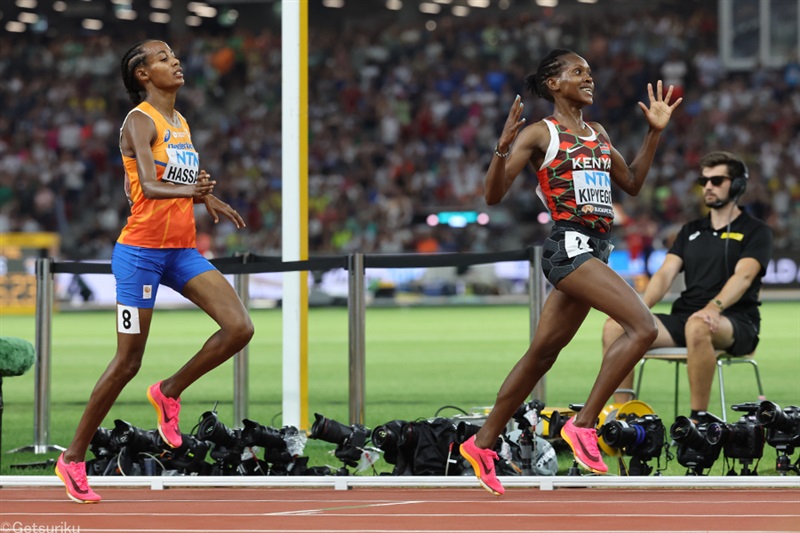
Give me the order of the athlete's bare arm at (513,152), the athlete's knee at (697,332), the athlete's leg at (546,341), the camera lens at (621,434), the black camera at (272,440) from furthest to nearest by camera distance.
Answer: the athlete's knee at (697,332)
the black camera at (272,440)
the camera lens at (621,434)
the athlete's leg at (546,341)
the athlete's bare arm at (513,152)

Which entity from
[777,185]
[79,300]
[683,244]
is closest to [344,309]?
[79,300]

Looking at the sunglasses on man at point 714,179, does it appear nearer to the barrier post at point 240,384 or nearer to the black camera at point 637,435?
the black camera at point 637,435

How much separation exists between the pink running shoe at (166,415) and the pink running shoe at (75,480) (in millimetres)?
421

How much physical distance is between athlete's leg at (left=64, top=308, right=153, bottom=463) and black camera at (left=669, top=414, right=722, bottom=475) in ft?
8.86

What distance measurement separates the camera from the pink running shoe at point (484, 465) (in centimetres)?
638

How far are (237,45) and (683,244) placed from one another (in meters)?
31.6

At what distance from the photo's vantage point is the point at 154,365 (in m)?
16.0

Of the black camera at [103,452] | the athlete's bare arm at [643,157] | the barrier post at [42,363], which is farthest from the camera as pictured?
the barrier post at [42,363]

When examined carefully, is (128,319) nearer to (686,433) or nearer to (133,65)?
(133,65)

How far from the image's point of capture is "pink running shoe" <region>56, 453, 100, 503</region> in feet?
20.7

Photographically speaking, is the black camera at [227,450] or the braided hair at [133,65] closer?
the braided hair at [133,65]

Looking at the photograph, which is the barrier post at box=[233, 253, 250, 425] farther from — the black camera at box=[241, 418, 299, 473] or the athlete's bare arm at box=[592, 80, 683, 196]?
the athlete's bare arm at box=[592, 80, 683, 196]

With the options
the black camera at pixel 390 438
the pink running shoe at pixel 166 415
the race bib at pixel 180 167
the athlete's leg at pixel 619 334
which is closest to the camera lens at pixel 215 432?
the pink running shoe at pixel 166 415

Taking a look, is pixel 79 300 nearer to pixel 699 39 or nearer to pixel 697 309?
pixel 699 39
